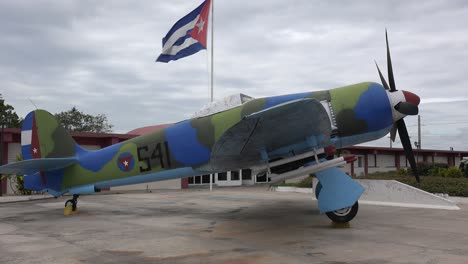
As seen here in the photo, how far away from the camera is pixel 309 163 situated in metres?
7.80

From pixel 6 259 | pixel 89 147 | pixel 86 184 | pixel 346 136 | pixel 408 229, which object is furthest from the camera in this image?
pixel 89 147

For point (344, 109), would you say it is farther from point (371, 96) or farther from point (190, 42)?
point (190, 42)

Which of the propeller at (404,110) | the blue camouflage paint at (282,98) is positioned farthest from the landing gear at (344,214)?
the blue camouflage paint at (282,98)

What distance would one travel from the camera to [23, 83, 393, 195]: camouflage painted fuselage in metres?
7.96

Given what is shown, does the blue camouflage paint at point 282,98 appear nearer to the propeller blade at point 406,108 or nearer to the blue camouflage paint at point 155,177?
the propeller blade at point 406,108

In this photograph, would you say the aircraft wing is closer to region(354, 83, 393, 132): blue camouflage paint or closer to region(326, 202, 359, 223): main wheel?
region(354, 83, 393, 132): blue camouflage paint

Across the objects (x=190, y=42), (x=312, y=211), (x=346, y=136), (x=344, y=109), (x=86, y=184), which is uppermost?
(x=190, y=42)

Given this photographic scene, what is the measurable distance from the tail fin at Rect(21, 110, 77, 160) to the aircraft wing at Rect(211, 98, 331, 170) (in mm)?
4618

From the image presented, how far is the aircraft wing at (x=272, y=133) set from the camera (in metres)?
6.13

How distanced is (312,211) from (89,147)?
16.1 m

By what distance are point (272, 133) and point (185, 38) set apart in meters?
11.3

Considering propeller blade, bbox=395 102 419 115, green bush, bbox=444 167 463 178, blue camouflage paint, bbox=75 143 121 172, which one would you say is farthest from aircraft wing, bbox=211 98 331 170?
green bush, bbox=444 167 463 178

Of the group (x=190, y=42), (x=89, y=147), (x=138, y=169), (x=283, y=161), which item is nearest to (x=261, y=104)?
(x=283, y=161)

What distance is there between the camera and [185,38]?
1719 centimetres
